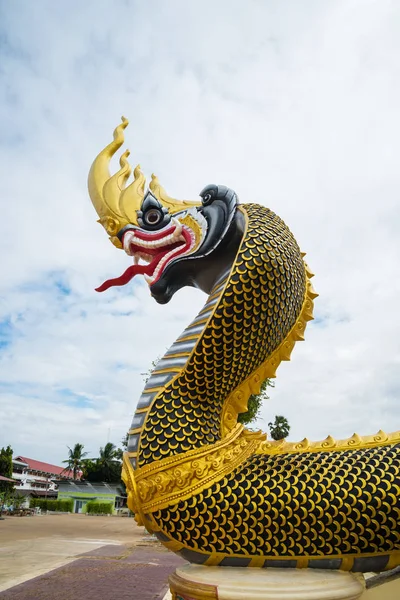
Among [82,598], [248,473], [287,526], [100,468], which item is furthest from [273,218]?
[100,468]

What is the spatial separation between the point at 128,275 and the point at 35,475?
62455 mm

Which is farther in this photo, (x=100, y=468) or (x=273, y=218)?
(x=100, y=468)

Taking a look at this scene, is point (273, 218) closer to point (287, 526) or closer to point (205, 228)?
point (205, 228)

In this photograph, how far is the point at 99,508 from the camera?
33.1 metres

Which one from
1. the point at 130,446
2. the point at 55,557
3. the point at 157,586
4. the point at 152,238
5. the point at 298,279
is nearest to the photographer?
the point at 130,446

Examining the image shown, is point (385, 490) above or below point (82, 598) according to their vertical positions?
above

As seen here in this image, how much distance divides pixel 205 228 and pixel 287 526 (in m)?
1.93

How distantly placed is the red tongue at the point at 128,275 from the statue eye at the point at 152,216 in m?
0.32

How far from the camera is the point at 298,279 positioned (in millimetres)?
3023

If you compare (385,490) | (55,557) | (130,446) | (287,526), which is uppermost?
(130,446)

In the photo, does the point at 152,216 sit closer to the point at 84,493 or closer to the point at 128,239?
the point at 128,239

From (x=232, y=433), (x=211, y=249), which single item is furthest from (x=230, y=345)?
(x=211, y=249)

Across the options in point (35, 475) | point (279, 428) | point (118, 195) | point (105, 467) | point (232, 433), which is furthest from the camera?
point (35, 475)

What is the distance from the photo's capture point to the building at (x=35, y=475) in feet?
164
